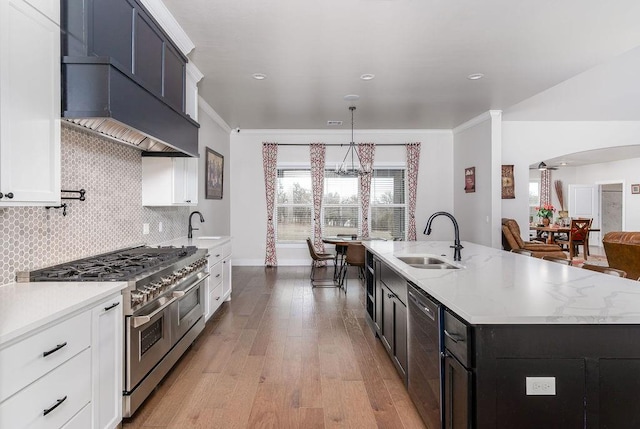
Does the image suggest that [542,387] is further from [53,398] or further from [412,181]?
[412,181]

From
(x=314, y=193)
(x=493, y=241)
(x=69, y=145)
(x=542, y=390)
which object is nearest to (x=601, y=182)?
(x=493, y=241)

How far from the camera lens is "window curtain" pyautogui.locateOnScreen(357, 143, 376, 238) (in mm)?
7668

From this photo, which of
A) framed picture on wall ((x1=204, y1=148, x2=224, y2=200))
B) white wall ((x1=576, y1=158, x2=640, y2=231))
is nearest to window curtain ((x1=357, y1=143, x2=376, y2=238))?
framed picture on wall ((x1=204, y1=148, x2=224, y2=200))

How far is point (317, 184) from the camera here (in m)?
7.71

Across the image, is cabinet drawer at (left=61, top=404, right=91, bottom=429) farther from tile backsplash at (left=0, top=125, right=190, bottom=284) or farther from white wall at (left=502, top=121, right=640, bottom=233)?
white wall at (left=502, top=121, right=640, bottom=233)

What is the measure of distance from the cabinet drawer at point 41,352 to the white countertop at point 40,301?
2.2 inches

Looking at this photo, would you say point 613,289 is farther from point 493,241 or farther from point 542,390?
point 493,241

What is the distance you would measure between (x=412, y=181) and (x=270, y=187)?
3086 millimetres

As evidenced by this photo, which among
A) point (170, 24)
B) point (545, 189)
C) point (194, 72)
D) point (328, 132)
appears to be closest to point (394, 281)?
point (170, 24)

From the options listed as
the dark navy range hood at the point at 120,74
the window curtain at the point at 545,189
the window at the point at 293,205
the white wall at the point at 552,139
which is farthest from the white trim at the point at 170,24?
the window curtain at the point at 545,189

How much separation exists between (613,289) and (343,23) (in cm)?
279

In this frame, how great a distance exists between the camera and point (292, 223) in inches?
312

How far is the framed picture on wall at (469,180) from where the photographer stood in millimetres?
6785

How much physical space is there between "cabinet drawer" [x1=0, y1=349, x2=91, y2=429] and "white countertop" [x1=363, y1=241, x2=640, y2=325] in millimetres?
1778
